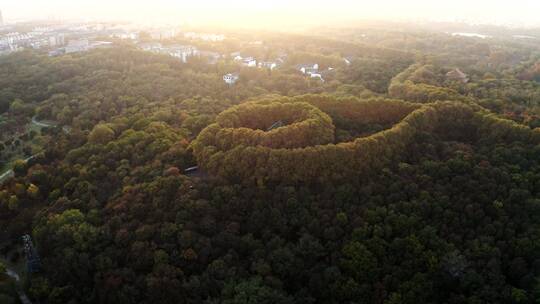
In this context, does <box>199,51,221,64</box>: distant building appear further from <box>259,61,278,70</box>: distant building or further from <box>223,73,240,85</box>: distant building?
<box>223,73,240,85</box>: distant building

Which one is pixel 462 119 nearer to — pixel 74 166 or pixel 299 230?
pixel 299 230

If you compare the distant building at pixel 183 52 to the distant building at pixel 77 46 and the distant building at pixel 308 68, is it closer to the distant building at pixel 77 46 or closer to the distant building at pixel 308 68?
the distant building at pixel 77 46

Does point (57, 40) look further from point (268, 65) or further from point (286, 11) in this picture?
point (286, 11)

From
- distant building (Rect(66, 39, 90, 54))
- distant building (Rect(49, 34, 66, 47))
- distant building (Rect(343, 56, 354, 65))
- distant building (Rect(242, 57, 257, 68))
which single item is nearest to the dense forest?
distant building (Rect(343, 56, 354, 65))

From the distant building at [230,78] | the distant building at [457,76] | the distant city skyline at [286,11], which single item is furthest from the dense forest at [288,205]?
the distant city skyline at [286,11]

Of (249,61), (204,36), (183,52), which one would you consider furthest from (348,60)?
(204,36)

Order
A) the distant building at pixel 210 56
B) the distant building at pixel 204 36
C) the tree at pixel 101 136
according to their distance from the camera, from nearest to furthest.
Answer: the tree at pixel 101 136 < the distant building at pixel 210 56 < the distant building at pixel 204 36

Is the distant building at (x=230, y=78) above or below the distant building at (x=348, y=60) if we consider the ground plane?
below
